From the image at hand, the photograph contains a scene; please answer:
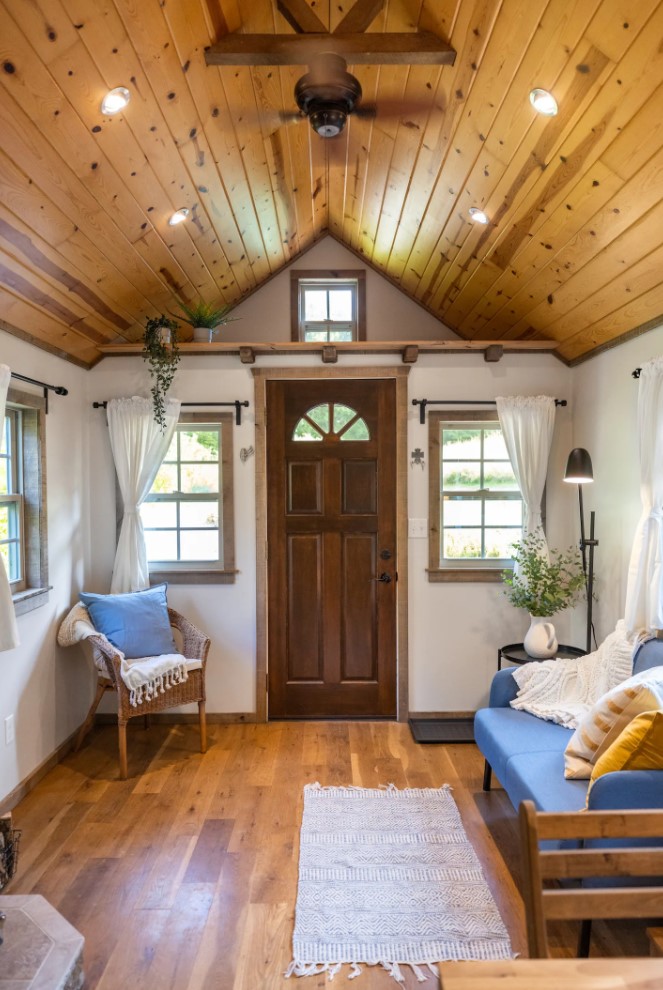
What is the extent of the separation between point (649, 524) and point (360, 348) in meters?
2.05

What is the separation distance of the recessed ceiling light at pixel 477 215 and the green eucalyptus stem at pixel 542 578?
1.86 meters

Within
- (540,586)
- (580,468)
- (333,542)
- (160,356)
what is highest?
(160,356)

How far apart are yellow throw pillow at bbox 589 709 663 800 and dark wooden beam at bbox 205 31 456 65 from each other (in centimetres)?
236

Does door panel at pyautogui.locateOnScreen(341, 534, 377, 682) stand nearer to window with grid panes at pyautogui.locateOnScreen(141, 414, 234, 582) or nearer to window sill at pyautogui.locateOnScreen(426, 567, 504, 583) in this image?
window sill at pyautogui.locateOnScreen(426, 567, 504, 583)

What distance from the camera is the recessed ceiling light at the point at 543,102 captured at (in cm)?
229

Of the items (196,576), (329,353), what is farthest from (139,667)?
(329,353)

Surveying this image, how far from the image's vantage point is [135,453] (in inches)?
167

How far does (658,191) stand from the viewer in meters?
2.43

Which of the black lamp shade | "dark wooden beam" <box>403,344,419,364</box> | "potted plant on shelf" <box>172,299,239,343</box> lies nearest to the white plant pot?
the black lamp shade

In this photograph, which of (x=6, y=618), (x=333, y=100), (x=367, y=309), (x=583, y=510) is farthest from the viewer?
(x=367, y=309)

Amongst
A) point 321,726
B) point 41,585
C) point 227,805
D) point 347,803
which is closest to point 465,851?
point 347,803

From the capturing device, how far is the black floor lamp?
146 inches

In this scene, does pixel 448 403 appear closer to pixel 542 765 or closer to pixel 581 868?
pixel 542 765

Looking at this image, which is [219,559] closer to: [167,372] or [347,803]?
[167,372]
